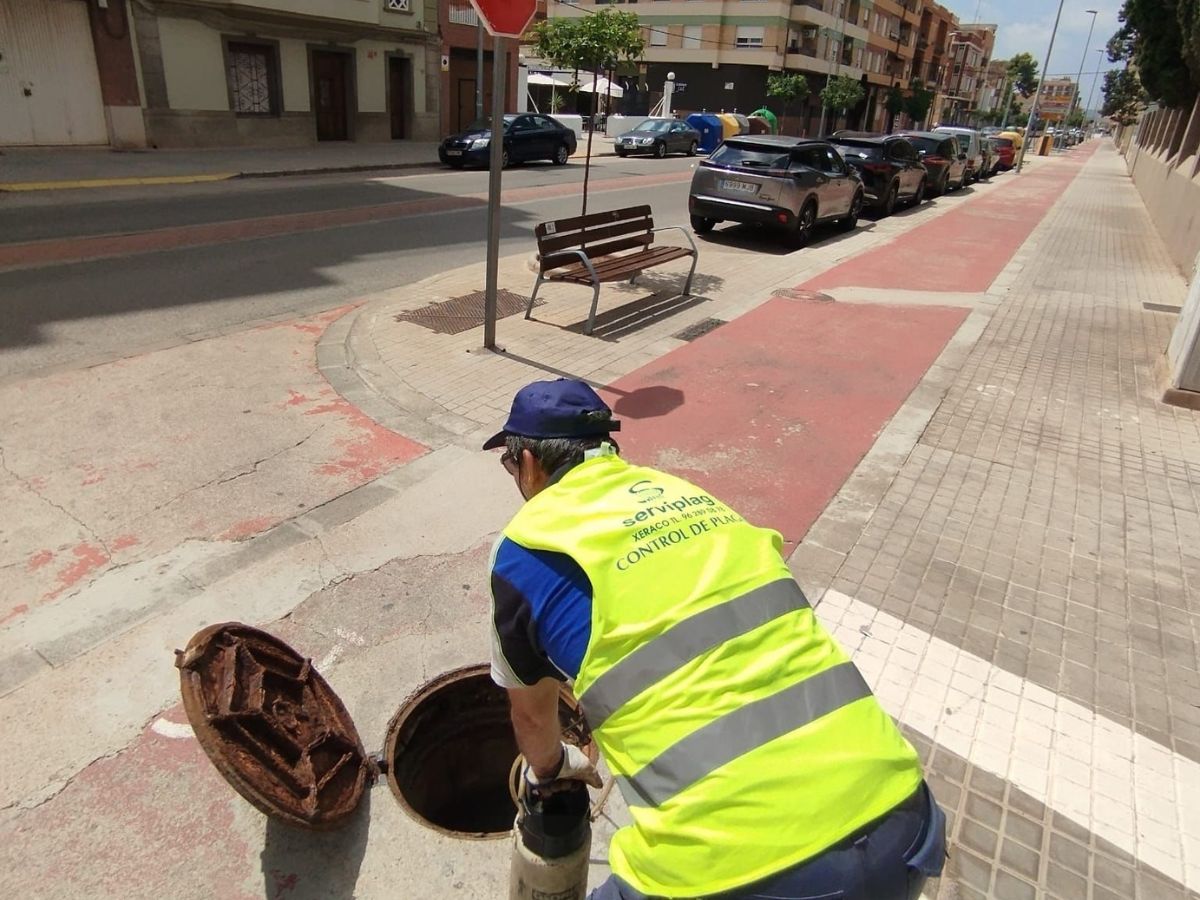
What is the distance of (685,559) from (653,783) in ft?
1.36

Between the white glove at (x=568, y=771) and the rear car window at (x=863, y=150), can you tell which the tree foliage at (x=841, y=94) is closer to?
the rear car window at (x=863, y=150)

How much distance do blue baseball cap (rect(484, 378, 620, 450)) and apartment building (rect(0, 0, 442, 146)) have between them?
68.2 ft

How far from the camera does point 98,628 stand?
333cm

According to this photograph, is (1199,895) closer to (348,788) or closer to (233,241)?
(348,788)

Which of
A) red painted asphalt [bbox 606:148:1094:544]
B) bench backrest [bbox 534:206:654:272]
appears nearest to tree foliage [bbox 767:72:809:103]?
red painted asphalt [bbox 606:148:1094:544]

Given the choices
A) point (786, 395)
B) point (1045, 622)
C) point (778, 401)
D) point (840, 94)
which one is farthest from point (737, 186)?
point (840, 94)

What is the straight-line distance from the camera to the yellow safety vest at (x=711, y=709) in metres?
1.34

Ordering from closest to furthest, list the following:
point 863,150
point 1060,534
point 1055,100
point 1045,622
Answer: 1. point 1045,622
2. point 1060,534
3. point 863,150
4. point 1055,100

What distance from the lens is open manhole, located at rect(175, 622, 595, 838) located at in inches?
90.7

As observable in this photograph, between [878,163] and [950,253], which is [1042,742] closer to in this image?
[950,253]

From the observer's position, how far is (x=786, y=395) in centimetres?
645

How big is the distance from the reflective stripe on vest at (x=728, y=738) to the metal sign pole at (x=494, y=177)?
522 cm

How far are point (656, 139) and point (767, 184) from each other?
60.3 feet

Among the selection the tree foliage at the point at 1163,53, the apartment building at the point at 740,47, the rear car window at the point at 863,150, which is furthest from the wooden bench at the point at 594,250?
the apartment building at the point at 740,47
